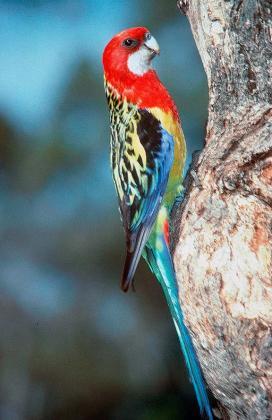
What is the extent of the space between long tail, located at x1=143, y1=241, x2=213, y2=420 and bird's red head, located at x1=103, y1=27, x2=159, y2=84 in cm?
43

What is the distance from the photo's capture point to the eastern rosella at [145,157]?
1157 millimetres

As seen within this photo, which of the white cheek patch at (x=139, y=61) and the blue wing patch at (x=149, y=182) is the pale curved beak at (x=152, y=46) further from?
the blue wing patch at (x=149, y=182)

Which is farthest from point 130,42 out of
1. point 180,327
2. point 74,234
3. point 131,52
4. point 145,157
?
point 180,327

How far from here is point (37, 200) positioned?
142 cm

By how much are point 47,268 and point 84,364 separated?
28cm

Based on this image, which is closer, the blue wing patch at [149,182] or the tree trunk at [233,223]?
the tree trunk at [233,223]

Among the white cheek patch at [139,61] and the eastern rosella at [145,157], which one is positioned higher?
the white cheek patch at [139,61]

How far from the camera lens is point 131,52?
126 centimetres

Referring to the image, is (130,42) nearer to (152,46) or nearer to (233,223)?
(152,46)

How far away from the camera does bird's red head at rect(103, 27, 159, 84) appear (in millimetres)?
1261

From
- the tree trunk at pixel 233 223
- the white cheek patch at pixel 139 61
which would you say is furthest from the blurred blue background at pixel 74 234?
the tree trunk at pixel 233 223

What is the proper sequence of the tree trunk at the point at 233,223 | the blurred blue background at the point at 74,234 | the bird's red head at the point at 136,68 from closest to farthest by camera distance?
the tree trunk at the point at 233,223 < the bird's red head at the point at 136,68 < the blurred blue background at the point at 74,234

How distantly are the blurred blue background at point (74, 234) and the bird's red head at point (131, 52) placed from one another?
105mm

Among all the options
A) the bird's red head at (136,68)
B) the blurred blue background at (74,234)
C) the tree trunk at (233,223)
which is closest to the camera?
the tree trunk at (233,223)
